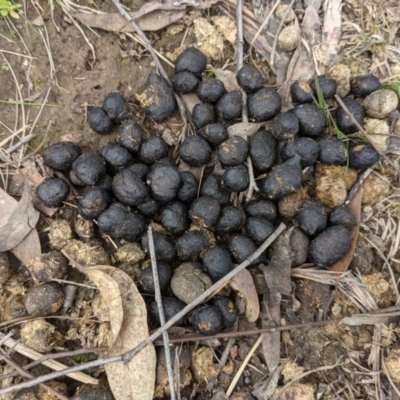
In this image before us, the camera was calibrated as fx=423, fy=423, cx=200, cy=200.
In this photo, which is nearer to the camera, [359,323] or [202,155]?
[359,323]

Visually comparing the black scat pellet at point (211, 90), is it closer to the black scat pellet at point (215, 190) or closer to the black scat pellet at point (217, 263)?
the black scat pellet at point (215, 190)

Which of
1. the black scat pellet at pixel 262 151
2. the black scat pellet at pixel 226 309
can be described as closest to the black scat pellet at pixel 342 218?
the black scat pellet at pixel 262 151

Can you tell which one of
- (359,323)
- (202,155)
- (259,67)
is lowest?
(359,323)

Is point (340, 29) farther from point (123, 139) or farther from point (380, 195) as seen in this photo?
point (123, 139)

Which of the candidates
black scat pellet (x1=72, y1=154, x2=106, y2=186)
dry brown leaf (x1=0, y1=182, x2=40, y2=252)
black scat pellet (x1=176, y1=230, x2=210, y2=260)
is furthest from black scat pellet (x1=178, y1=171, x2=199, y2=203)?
dry brown leaf (x1=0, y1=182, x2=40, y2=252)

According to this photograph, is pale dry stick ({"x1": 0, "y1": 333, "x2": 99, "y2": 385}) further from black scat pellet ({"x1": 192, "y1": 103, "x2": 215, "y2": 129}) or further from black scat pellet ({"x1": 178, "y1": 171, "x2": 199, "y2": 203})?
black scat pellet ({"x1": 192, "y1": 103, "x2": 215, "y2": 129})

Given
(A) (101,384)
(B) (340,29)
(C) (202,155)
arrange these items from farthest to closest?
(B) (340,29) → (C) (202,155) → (A) (101,384)

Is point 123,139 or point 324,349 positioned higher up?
point 123,139

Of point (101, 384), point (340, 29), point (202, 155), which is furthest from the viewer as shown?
point (340, 29)

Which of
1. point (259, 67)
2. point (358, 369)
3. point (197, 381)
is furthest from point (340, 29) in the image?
point (197, 381)
